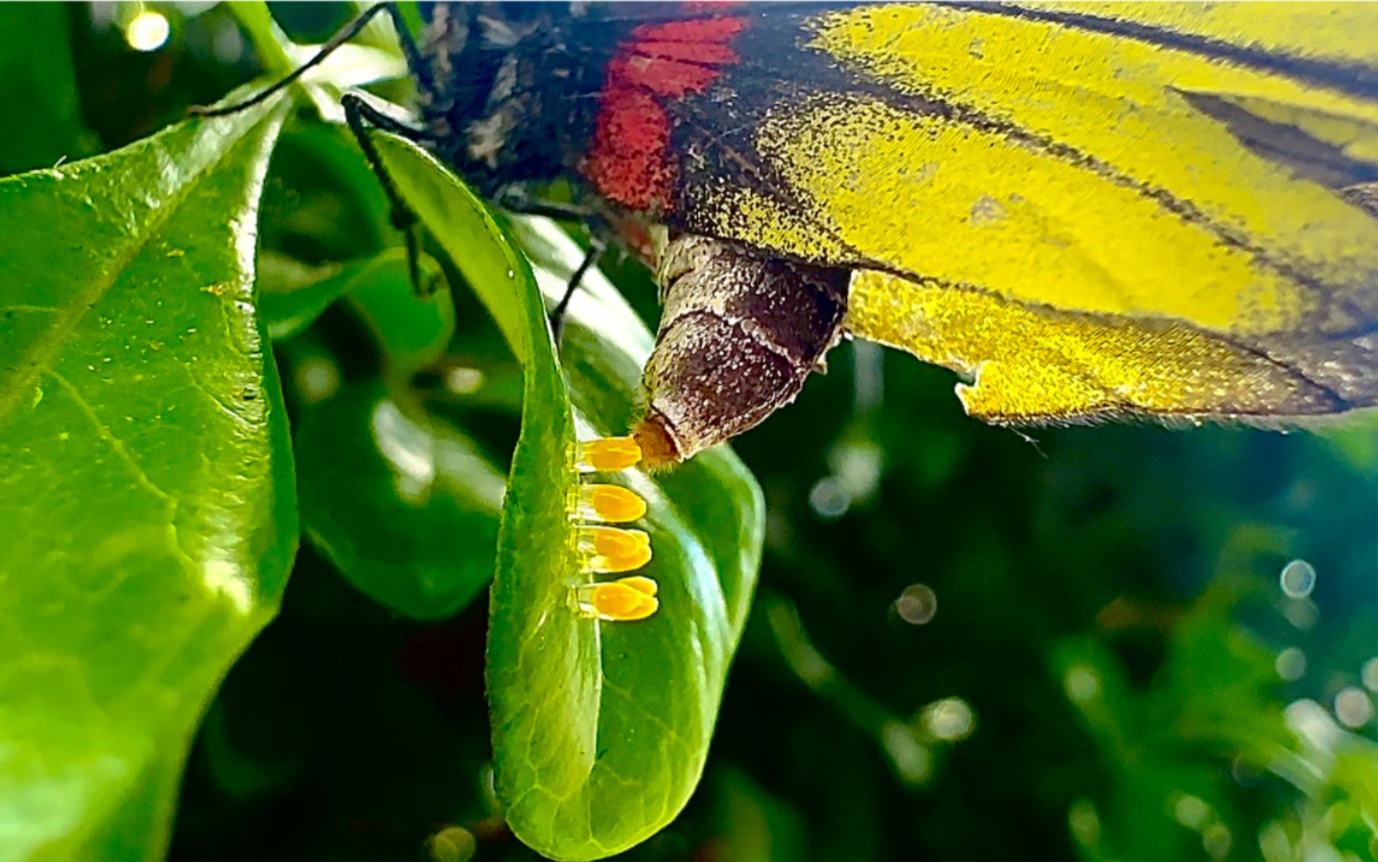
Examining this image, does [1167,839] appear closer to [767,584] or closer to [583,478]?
[767,584]

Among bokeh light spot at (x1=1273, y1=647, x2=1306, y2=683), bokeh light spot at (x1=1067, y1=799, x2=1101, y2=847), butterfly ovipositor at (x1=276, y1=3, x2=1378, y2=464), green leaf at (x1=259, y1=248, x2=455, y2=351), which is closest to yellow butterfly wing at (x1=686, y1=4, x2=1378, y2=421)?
butterfly ovipositor at (x1=276, y1=3, x2=1378, y2=464)

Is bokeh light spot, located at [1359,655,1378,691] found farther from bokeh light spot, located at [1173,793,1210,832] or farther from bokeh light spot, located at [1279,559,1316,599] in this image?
bokeh light spot, located at [1173,793,1210,832]

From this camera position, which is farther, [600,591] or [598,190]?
[598,190]

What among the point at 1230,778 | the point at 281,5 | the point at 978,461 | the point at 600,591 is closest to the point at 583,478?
the point at 600,591

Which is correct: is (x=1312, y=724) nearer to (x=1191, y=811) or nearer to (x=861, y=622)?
(x=1191, y=811)

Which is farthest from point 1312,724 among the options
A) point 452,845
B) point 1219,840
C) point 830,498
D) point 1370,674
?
point 452,845

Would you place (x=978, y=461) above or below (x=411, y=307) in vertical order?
below

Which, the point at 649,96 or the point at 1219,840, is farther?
the point at 1219,840
